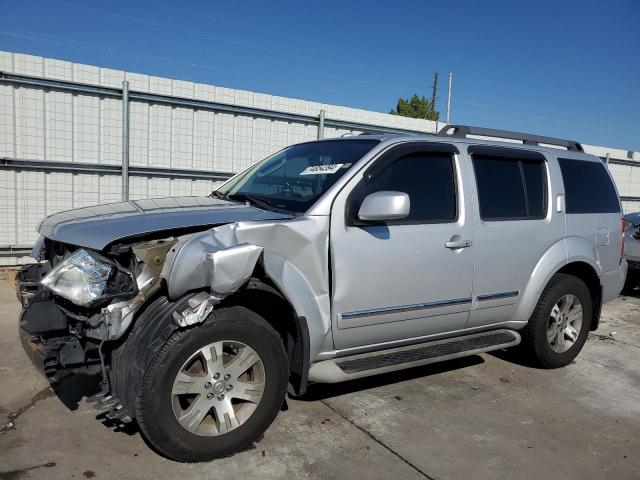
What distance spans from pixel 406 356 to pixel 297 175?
1.49 m

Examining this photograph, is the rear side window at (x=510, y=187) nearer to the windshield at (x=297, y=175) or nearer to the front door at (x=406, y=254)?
the front door at (x=406, y=254)

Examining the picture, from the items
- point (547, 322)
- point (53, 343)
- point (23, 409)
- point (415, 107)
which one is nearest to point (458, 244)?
point (547, 322)

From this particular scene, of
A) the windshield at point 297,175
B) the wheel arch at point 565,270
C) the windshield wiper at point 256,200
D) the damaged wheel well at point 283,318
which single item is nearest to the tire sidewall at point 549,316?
the wheel arch at point 565,270

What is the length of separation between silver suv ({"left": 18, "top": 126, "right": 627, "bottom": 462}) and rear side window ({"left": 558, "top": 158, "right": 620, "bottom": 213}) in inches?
1.4

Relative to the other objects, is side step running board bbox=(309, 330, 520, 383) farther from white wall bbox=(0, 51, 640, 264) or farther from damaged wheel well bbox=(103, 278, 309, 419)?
white wall bbox=(0, 51, 640, 264)

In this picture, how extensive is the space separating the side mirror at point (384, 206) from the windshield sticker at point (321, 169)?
43 cm

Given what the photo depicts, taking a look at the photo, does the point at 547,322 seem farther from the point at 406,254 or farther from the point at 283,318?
the point at 283,318

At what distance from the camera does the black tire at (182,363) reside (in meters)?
2.64

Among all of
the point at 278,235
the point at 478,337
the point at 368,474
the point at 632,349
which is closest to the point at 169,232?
the point at 278,235

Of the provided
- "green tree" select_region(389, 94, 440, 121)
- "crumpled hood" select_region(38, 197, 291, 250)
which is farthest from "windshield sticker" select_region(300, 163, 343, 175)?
"green tree" select_region(389, 94, 440, 121)

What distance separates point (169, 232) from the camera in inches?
112

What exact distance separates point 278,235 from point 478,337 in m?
2.01

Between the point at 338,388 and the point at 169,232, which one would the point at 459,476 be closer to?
the point at 338,388

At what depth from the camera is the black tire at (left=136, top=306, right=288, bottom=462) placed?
264 cm
